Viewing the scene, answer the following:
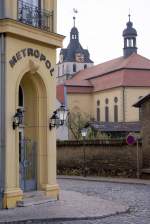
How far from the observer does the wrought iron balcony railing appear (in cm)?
1694

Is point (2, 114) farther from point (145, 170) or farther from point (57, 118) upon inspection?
point (145, 170)

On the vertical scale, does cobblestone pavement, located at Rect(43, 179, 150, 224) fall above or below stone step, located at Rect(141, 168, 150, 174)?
below

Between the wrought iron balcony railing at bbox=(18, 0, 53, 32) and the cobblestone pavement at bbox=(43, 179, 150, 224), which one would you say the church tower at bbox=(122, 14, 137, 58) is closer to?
the cobblestone pavement at bbox=(43, 179, 150, 224)

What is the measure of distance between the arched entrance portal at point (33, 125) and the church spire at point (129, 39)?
8105cm

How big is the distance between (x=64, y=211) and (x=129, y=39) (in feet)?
282

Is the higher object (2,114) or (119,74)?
(119,74)

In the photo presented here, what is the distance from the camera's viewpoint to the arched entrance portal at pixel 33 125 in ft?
57.7

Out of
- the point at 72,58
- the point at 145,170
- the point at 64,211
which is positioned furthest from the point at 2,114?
the point at 72,58

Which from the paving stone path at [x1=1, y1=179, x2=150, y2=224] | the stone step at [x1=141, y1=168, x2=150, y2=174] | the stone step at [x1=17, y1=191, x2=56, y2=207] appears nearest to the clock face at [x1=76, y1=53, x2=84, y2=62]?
the stone step at [x1=141, y1=168, x2=150, y2=174]

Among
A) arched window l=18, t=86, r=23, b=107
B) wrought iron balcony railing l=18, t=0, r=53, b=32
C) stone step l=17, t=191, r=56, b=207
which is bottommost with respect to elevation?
stone step l=17, t=191, r=56, b=207

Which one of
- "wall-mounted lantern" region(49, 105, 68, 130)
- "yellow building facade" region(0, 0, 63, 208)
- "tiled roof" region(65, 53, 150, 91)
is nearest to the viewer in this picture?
"yellow building facade" region(0, 0, 63, 208)

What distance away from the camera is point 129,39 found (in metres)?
98.8

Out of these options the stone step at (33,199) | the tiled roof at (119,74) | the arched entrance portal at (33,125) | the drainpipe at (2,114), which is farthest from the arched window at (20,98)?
the tiled roof at (119,74)

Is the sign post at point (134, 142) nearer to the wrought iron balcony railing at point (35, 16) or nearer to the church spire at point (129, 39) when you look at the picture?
the wrought iron balcony railing at point (35, 16)
